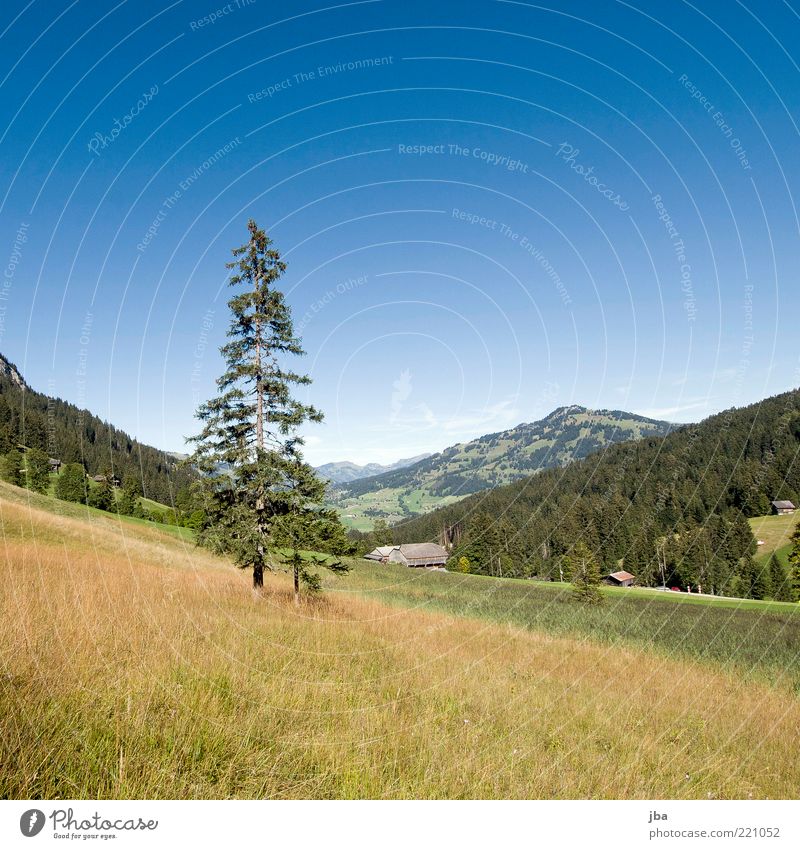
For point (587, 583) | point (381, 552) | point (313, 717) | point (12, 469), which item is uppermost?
point (12, 469)

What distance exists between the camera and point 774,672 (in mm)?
13750

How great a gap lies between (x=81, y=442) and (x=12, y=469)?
4572cm

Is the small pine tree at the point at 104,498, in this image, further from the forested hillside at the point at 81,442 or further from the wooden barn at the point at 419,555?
the wooden barn at the point at 419,555

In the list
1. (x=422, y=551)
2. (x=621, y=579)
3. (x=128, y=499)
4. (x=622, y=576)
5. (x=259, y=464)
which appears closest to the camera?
(x=259, y=464)

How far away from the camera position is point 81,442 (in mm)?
104062

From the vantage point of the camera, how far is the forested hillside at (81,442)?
89.6 meters

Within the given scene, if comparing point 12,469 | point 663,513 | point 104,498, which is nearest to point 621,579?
point 663,513

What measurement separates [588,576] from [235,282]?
43472mm

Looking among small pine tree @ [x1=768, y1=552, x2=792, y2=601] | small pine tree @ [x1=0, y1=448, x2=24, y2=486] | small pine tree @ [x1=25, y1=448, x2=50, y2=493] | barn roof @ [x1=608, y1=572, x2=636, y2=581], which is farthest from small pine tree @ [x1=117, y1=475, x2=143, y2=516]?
small pine tree @ [x1=768, y1=552, x2=792, y2=601]

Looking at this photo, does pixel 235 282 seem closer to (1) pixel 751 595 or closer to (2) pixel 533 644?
(2) pixel 533 644

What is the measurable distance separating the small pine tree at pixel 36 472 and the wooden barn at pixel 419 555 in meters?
83.2

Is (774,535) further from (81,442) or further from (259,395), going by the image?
(81,442)

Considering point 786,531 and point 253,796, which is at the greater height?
point 253,796

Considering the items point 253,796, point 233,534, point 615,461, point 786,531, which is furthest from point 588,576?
point 615,461
